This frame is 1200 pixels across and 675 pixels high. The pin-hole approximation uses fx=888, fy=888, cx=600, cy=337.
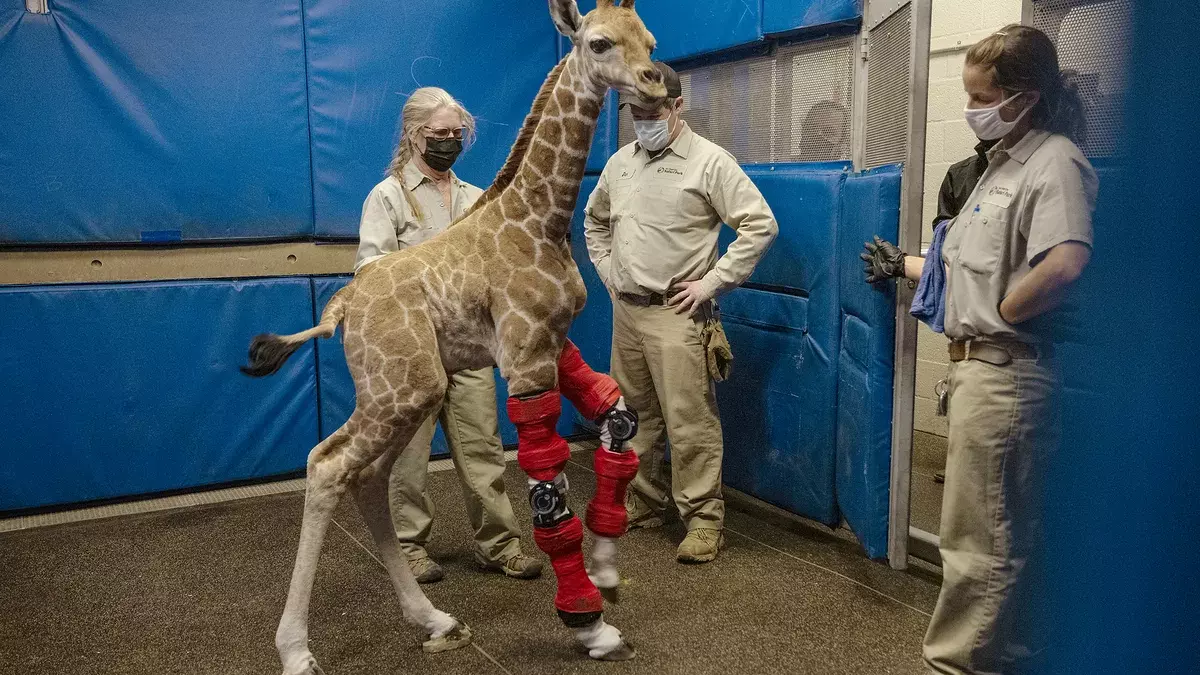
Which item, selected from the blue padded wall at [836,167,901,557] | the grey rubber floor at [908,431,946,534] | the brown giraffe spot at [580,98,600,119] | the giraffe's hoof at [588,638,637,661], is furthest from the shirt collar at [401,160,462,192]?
the grey rubber floor at [908,431,946,534]

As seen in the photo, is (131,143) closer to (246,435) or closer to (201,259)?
(201,259)

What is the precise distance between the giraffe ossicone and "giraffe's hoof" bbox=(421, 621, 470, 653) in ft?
1.08

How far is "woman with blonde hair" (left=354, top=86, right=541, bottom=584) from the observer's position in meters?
2.87

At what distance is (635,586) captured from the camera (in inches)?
111

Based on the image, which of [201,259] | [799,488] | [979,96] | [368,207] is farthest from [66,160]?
[979,96]

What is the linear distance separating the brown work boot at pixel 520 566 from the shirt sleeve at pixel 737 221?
1.07m

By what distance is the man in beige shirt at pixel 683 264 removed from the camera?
298 cm

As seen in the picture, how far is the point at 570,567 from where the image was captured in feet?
7.18

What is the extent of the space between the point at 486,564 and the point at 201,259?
1.94 m

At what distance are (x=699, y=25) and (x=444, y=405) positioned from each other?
1896 millimetres

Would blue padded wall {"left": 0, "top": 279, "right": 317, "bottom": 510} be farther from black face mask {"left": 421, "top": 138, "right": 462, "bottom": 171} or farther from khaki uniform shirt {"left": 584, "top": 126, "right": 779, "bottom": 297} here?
khaki uniform shirt {"left": 584, "top": 126, "right": 779, "bottom": 297}

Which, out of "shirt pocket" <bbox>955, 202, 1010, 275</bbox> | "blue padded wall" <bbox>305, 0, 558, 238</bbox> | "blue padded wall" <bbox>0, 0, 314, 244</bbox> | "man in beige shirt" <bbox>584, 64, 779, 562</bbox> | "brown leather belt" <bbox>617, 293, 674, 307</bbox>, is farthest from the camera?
"blue padded wall" <bbox>305, 0, 558, 238</bbox>

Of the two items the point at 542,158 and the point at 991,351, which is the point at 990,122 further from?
the point at 542,158

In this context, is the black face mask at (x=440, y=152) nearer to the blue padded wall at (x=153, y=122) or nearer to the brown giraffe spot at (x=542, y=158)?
the brown giraffe spot at (x=542, y=158)
